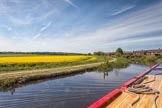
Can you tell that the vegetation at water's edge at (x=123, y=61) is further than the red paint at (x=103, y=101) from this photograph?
Yes

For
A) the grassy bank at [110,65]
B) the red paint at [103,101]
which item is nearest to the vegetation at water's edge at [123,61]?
the grassy bank at [110,65]

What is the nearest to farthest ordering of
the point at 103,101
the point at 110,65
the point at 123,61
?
the point at 103,101
the point at 110,65
the point at 123,61

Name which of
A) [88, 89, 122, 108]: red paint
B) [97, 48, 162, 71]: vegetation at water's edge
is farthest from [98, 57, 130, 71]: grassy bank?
[88, 89, 122, 108]: red paint

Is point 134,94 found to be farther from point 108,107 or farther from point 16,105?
point 16,105

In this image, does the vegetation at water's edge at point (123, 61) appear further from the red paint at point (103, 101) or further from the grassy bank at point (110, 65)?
the red paint at point (103, 101)

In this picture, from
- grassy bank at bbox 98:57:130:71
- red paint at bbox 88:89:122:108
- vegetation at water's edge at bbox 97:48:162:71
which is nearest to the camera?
red paint at bbox 88:89:122:108

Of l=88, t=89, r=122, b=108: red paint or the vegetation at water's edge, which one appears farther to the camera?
the vegetation at water's edge

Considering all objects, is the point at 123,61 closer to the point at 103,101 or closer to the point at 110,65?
the point at 110,65

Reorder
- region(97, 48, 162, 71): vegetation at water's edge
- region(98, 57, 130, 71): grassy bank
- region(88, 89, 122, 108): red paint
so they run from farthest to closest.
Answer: region(97, 48, 162, 71): vegetation at water's edge
region(98, 57, 130, 71): grassy bank
region(88, 89, 122, 108): red paint

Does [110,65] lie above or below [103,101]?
below

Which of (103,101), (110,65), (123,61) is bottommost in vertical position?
(110,65)

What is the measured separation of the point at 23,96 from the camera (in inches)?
463

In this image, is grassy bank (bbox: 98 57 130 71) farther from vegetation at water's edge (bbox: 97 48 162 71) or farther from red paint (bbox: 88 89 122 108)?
red paint (bbox: 88 89 122 108)

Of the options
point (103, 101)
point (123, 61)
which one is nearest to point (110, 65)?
point (123, 61)
